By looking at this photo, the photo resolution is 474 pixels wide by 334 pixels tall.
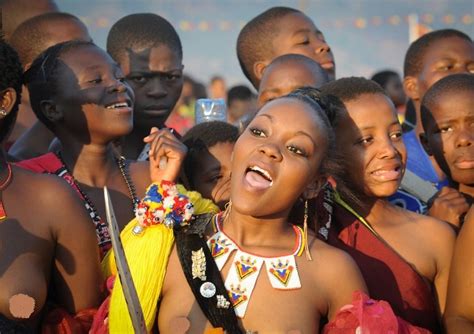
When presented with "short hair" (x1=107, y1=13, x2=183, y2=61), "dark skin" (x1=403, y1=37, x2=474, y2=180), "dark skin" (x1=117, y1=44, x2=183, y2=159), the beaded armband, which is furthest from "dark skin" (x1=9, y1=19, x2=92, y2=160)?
"dark skin" (x1=403, y1=37, x2=474, y2=180)

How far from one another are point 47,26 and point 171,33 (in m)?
0.76

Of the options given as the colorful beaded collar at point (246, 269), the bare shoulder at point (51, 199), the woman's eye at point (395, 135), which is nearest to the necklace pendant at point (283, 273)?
the colorful beaded collar at point (246, 269)

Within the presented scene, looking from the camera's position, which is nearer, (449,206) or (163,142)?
(163,142)

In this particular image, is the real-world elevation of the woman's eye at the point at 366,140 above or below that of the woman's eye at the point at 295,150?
below

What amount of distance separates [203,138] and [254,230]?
43.8 inches

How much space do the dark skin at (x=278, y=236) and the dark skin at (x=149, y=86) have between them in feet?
5.85

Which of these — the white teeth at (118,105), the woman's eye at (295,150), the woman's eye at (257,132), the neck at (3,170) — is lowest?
the white teeth at (118,105)

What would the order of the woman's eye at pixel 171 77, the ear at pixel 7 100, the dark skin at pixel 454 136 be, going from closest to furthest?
1. the ear at pixel 7 100
2. the dark skin at pixel 454 136
3. the woman's eye at pixel 171 77

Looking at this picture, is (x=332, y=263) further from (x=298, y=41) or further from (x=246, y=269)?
(x=298, y=41)

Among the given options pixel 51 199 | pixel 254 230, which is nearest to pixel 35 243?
pixel 51 199

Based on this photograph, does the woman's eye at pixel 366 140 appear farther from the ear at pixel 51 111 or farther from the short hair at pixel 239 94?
the short hair at pixel 239 94

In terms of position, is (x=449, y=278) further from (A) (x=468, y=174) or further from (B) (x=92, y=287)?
(B) (x=92, y=287)

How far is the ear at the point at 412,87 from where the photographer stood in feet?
19.5

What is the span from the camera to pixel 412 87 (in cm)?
602
